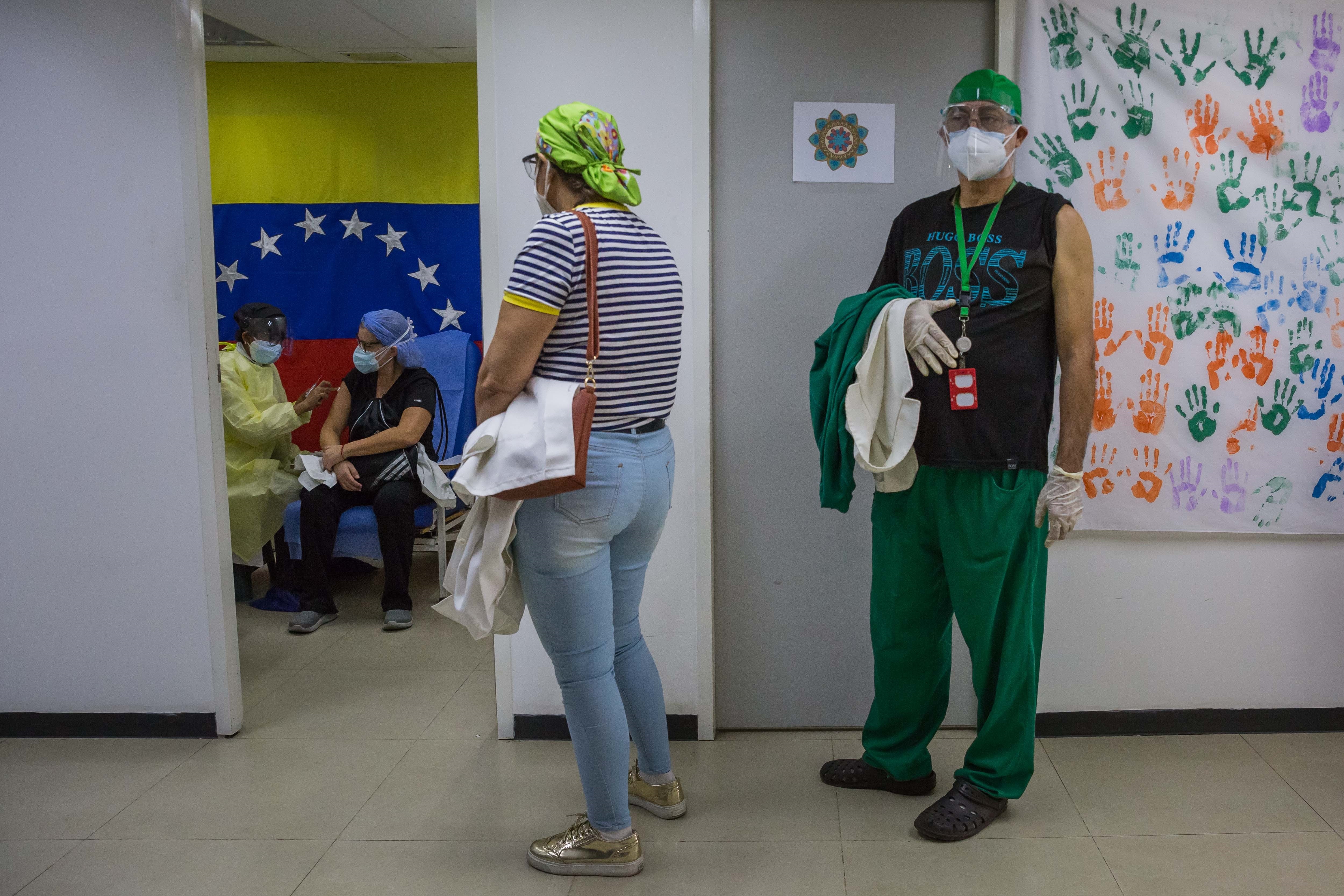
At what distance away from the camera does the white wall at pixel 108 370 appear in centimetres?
249

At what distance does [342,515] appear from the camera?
3.78 m

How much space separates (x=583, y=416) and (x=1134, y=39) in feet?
5.67

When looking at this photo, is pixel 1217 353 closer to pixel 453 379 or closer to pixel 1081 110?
pixel 1081 110

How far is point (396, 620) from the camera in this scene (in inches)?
144

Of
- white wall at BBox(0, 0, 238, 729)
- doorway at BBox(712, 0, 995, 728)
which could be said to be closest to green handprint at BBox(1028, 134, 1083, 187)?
doorway at BBox(712, 0, 995, 728)

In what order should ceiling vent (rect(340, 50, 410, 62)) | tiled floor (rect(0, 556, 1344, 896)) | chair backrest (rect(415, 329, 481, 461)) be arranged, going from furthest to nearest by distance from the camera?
ceiling vent (rect(340, 50, 410, 62)) → chair backrest (rect(415, 329, 481, 461)) → tiled floor (rect(0, 556, 1344, 896))

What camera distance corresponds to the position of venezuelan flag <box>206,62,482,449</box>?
184 inches

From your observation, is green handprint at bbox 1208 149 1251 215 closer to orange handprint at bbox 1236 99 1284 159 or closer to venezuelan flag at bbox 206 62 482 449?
orange handprint at bbox 1236 99 1284 159

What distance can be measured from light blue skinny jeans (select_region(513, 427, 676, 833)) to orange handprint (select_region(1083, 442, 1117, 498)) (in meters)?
1.19

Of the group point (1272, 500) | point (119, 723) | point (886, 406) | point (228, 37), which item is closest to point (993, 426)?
point (886, 406)

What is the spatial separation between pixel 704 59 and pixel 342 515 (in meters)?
2.24

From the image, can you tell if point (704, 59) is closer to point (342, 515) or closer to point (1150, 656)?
point (1150, 656)

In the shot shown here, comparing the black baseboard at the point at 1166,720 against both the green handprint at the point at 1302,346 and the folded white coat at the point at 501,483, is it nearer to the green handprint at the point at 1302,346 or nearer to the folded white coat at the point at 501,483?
the green handprint at the point at 1302,346

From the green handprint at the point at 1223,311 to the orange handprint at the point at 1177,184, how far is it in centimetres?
21
